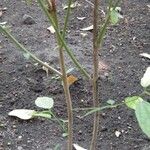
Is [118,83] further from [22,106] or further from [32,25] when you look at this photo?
[32,25]

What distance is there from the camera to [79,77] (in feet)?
6.37

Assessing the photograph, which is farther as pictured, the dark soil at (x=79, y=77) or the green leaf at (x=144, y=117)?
the dark soil at (x=79, y=77)

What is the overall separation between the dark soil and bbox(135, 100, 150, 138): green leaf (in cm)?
88

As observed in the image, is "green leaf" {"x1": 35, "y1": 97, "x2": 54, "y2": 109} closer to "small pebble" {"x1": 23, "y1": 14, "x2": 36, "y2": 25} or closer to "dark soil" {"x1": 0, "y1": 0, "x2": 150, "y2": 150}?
"dark soil" {"x1": 0, "y1": 0, "x2": 150, "y2": 150}

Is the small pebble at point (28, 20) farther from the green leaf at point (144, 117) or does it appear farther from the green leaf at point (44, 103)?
the green leaf at point (144, 117)

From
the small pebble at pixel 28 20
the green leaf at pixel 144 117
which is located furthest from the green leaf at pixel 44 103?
the small pebble at pixel 28 20

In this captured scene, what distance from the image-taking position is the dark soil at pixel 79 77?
5.26 feet

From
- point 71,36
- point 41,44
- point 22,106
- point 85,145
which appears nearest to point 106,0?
point 71,36

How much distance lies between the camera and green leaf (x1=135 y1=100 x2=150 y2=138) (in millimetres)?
641

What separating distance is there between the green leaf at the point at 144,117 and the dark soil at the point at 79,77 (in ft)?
2.89

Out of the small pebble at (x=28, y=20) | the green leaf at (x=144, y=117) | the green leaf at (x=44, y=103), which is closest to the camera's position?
the green leaf at (x=144, y=117)

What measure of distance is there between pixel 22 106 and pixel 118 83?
1.49 feet

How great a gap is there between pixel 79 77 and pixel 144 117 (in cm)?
129

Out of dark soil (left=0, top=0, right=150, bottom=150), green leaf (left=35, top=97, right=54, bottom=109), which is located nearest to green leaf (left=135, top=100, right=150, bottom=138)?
green leaf (left=35, top=97, right=54, bottom=109)
